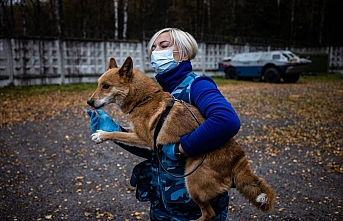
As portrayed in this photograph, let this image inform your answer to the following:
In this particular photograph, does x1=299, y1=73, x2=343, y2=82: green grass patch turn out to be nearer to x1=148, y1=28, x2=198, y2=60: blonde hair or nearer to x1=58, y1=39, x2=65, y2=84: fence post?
x1=58, y1=39, x2=65, y2=84: fence post

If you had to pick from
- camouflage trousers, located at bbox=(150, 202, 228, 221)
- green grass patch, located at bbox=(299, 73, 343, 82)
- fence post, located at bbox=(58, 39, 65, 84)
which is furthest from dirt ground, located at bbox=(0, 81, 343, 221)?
green grass patch, located at bbox=(299, 73, 343, 82)

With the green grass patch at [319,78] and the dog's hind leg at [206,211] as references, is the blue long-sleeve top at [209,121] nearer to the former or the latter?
the dog's hind leg at [206,211]

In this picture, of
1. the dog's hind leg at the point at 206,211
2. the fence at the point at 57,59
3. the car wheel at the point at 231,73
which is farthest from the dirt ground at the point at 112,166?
the car wheel at the point at 231,73

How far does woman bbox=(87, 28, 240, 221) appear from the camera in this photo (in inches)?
62.0

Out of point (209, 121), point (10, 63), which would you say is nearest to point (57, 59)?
point (10, 63)

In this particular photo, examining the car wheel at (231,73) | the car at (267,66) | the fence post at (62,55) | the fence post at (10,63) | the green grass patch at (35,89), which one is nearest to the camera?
the green grass patch at (35,89)

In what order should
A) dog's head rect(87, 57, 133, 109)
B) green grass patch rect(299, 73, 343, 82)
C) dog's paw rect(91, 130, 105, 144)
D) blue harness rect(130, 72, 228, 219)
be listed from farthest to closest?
green grass patch rect(299, 73, 343, 82), dog's head rect(87, 57, 133, 109), dog's paw rect(91, 130, 105, 144), blue harness rect(130, 72, 228, 219)

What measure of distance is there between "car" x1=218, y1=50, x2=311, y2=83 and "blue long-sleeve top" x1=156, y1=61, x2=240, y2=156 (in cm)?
1805

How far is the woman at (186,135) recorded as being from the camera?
1575 millimetres

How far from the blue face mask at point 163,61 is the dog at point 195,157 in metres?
0.16

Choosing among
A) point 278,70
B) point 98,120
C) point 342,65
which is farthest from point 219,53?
point 98,120

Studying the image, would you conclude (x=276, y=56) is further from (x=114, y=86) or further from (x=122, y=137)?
(x=122, y=137)

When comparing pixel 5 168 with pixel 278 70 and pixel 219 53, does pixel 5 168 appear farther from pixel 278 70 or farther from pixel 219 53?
→ pixel 219 53

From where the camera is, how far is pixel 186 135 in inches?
67.4
